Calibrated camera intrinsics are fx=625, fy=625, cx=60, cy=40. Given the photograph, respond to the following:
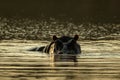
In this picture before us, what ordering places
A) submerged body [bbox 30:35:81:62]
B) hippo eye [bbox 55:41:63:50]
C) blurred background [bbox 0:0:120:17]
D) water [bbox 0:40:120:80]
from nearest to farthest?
1. water [bbox 0:40:120:80]
2. submerged body [bbox 30:35:81:62]
3. hippo eye [bbox 55:41:63:50]
4. blurred background [bbox 0:0:120:17]

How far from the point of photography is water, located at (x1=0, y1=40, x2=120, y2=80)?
15.6 m

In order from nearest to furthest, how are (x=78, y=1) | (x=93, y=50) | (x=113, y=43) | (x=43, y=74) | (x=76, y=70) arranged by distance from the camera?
(x=43, y=74)
(x=76, y=70)
(x=93, y=50)
(x=113, y=43)
(x=78, y=1)

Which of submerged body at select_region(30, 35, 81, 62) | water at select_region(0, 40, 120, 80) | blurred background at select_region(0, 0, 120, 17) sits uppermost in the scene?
blurred background at select_region(0, 0, 120, 17)

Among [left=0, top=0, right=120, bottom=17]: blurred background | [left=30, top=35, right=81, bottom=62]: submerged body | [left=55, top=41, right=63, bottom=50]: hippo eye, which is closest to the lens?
[left=30, top=35, right=81, bottom=62]: submerged body

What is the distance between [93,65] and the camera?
18484mm

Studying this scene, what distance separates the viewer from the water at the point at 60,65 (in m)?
15.6

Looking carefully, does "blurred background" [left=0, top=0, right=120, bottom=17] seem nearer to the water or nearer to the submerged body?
the water

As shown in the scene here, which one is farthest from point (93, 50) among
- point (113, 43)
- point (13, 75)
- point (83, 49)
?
point (13, 75)

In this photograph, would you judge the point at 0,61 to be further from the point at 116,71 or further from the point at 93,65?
the point at 116,71

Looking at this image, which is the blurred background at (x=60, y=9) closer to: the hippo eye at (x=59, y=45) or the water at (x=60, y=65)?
→ the water at (x=60, y=65)

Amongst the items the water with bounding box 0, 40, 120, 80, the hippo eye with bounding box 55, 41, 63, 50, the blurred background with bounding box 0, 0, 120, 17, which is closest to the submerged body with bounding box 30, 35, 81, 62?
the hippo eye with bounding box 55, 41, 63, 50

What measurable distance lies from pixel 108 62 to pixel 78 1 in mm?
78066

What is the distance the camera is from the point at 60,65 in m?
18.5

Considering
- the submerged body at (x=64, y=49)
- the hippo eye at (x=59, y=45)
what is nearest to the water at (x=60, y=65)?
the submerged body at (x=64, y=49)
